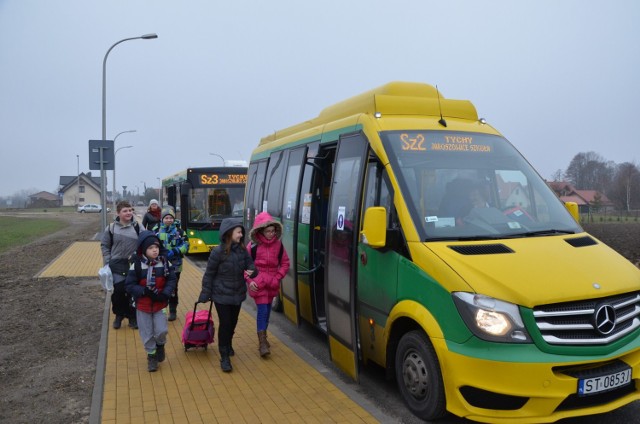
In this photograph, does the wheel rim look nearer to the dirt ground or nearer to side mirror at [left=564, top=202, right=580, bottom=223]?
side mirror at [left=564, top=202, right=580, bottom=223]

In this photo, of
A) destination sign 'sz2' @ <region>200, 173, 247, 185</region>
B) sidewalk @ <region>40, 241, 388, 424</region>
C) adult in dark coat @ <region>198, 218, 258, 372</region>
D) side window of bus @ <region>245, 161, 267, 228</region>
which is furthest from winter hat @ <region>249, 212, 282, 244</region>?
destination sign 'sz2' @ <region>200, 173, 247, 185</region>

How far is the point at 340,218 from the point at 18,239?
25751 mm

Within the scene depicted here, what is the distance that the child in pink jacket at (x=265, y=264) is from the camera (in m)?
6.21

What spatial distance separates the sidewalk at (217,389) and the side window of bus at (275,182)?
2.11 m

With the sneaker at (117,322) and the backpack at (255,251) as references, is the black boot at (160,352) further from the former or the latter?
the sneaker at (117,322)

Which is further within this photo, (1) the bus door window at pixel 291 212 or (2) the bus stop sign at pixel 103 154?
(2) the bus stop sign at pixel 103 154

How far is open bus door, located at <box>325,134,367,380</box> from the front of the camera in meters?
5.21

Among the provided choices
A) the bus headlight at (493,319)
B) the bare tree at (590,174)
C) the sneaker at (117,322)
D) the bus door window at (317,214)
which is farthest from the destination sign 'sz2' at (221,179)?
the bare tree at (590,174)

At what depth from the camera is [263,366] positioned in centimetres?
612

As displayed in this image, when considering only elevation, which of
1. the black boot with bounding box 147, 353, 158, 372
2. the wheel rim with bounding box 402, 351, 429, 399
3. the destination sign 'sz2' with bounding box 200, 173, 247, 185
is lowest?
the black boot with bounding box 147, 353, 158, 372

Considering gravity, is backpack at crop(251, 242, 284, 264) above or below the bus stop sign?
below

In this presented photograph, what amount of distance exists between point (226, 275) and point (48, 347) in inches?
113

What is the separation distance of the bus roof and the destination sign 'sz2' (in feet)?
34.0

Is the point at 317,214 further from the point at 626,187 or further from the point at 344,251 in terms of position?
the point at 626,187
